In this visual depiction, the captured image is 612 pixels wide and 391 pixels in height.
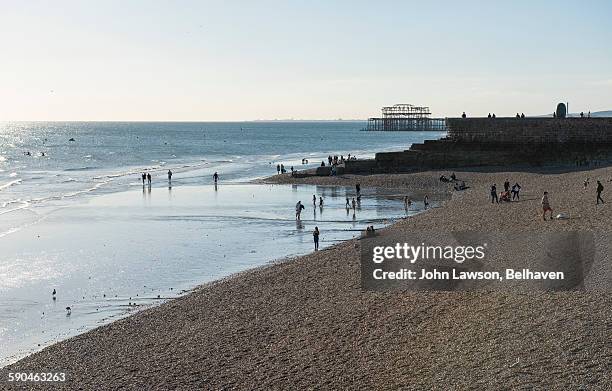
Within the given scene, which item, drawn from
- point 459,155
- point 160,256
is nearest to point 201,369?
point 160,256

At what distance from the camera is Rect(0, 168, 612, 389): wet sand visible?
33.6 feet

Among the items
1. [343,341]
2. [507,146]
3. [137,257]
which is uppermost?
[507,146]

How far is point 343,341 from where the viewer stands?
1255 centimetres

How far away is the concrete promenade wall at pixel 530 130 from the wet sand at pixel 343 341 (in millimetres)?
30076

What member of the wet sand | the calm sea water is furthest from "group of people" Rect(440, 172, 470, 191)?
the wet sand

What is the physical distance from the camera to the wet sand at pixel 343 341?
10.2 m

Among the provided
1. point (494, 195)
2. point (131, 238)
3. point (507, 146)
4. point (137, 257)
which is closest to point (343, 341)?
point (137, 257)

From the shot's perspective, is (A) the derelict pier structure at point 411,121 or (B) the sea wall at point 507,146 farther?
(A) the derelict pier structure at point 411,121

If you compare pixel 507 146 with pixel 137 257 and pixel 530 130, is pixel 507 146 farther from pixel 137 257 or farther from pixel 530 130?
pixel 137 257

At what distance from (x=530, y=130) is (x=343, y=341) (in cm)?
3856

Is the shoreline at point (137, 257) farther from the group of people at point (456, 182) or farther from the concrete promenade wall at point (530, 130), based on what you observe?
the concrete promenade wall at point (530, 130)

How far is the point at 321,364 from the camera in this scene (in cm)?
1162

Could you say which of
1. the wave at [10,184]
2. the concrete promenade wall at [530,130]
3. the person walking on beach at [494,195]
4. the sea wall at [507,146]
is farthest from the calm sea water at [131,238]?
the concrete promenade wall at [530,130]

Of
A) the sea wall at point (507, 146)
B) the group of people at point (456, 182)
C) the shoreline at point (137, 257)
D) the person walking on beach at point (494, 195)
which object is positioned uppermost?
the sea wall at point (507, 146)
